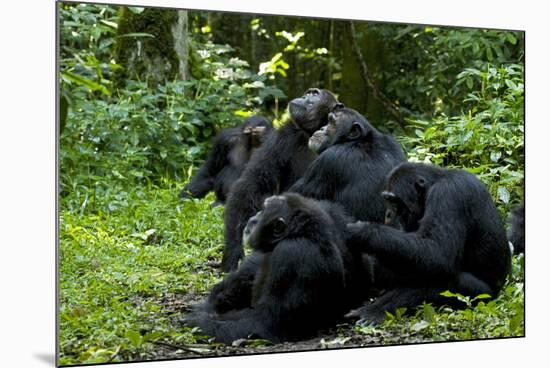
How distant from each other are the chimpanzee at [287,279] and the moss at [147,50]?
1911 millimetres

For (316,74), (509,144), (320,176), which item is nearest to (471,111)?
(509,144)

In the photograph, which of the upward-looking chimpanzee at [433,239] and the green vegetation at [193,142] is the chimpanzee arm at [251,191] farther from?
the upward-looking chimpanzee at [433,239]

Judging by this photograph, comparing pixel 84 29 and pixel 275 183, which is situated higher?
pixel 84 29

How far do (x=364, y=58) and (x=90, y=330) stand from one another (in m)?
4.39

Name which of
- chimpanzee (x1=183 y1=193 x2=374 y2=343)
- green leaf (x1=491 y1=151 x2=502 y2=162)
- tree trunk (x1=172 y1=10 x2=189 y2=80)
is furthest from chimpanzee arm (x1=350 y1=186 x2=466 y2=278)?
tree trunk (x1=172 y1=10 x2=189 y2=80)

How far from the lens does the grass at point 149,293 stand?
217 inches

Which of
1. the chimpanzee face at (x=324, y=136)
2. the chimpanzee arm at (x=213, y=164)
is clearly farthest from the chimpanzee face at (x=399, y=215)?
the chimpanzee arm at (x=213, y=164)

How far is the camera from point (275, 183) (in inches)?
279

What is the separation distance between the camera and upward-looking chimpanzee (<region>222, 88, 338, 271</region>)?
703 centimetres

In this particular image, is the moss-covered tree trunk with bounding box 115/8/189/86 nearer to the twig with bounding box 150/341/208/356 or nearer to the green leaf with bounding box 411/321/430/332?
the twig with bounding box 150/341/208/356

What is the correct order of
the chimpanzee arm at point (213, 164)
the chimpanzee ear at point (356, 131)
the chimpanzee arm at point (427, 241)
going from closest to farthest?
1. the chimpanzee arm at point (427, 241)
2. the chimpanzee ear at point (356, 131)
3. the chimpanzee arm at point (213, 164)

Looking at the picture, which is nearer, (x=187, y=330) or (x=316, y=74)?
(x=187, y=330)

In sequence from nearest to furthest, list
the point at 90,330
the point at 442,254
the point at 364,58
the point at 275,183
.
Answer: the point at 90,330, the point at 442,254, the point at 275,183, the point at 364,58

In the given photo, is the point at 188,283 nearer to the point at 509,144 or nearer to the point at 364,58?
the point at 509,144
